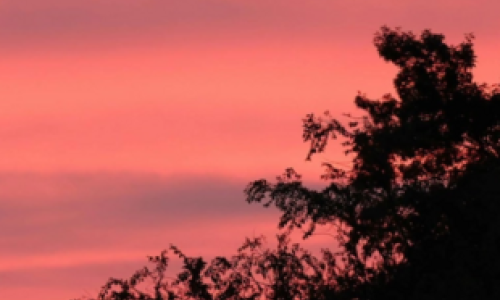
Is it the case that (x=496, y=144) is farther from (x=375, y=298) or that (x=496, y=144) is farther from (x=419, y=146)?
(x=375, y=298)

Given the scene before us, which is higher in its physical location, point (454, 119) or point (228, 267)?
point (454, 119)

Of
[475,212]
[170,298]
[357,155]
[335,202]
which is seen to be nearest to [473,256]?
[475,212]

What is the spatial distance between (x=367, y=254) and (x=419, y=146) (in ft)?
28.9

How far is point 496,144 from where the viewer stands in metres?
54.8

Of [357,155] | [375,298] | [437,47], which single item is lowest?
[375,298]

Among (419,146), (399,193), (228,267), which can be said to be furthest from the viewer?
(419,146)

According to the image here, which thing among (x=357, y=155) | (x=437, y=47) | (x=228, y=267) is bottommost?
(x=228, y=267)

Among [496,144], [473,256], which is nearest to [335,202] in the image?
[473,256]

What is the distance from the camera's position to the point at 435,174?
53219mm

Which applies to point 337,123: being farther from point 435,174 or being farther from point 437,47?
point 437,47

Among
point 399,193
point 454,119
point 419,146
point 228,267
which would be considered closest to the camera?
point 399,193

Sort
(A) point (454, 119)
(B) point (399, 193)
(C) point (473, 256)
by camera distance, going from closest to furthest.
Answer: (C) point (473, 256) → (B) point (399, 193) → (A) point (454, 119)

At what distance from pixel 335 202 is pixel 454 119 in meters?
11.0

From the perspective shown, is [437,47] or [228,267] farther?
[437,47]
